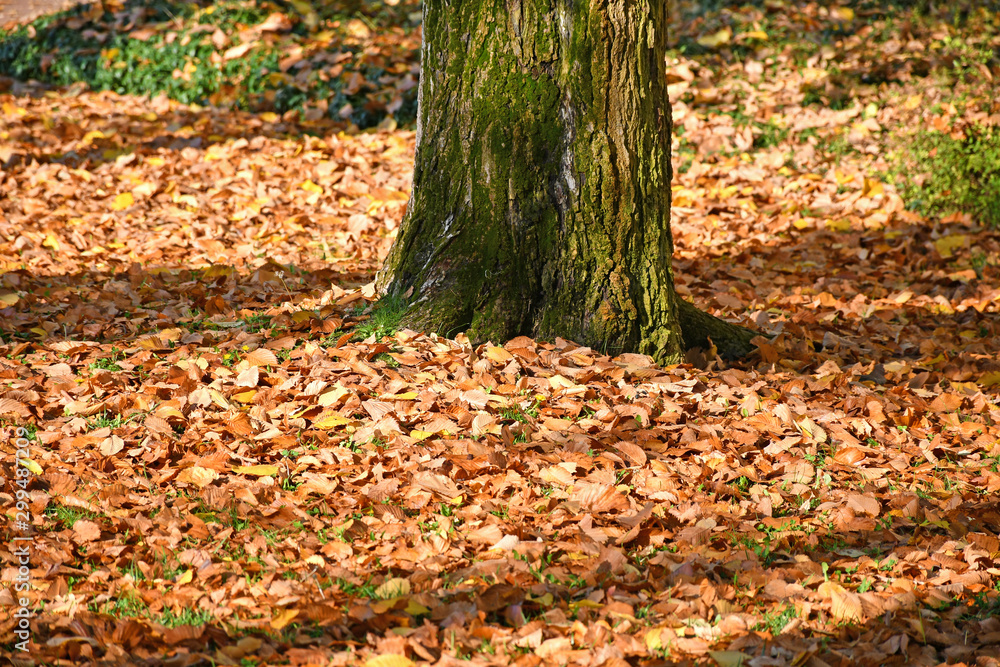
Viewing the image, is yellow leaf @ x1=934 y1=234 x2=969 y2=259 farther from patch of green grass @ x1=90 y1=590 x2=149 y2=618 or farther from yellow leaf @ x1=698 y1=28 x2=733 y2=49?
patch of green grass @ x1=90 y1=590 x2=149 y2=618

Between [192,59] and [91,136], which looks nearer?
[91,136]

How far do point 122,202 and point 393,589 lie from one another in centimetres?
498

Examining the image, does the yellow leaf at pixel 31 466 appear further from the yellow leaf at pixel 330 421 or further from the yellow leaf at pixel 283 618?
the yellow leaf at pixel 283 618

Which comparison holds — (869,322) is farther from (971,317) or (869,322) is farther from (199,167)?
(199,167)

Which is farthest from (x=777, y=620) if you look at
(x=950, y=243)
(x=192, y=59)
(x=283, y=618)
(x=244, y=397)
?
(x=192, y=59)

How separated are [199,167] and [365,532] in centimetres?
520

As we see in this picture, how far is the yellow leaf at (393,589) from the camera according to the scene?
258 centimetres

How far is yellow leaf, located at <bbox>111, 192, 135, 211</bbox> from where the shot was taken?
6488 mm

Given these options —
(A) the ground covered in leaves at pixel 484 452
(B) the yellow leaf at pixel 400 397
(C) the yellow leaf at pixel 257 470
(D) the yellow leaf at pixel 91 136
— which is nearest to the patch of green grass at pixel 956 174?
(A) the ground covered in leaves at pixel 484 452

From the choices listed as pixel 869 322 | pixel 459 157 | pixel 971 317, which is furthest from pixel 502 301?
pixel 971 317

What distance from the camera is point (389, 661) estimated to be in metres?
2.27

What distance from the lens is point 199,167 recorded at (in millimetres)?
7211

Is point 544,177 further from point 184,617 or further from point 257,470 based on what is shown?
point 184,617

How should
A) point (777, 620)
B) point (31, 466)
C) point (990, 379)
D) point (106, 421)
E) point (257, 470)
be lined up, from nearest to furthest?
point (777, 620) → point (31, 466) → point (257, 470) → point (106, 421) → point (990, 379)
